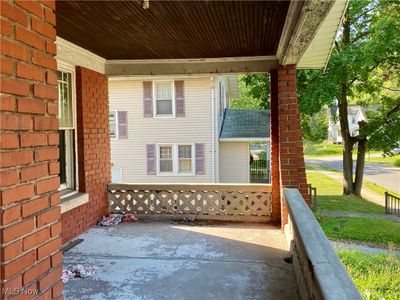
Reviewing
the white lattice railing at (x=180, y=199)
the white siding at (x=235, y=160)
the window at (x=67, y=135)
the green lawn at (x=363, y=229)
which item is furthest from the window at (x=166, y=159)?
the window at (x=67, y=135)

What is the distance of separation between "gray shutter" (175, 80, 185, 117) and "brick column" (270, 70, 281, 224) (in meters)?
8.49

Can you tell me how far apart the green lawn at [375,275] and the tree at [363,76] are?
25.7ft

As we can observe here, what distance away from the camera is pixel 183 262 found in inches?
181

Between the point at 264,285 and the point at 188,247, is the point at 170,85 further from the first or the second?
the point at 264,285

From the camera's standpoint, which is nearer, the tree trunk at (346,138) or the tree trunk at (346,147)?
the tree trunk at (346,138)

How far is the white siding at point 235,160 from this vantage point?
52.6 ft

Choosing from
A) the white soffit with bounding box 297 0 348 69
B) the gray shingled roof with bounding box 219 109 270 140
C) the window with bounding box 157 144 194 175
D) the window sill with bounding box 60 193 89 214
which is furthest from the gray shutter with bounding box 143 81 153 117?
the white soffit with bounding box 297 0 348 69

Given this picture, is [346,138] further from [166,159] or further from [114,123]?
[114,123]

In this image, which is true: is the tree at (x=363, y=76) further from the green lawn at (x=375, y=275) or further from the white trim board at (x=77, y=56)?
the white trim board at (x=77, y=56)

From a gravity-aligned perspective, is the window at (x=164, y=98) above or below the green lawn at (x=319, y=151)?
above

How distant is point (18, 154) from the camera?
1545 millimetres

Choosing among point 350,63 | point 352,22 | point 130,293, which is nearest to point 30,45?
point 130,293

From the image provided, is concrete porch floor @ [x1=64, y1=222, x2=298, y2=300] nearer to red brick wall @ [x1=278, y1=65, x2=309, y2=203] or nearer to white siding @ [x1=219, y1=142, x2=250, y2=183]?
red brick wall @ [x1=278, y1=65, x2=309, y2=203]

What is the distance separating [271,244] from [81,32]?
3.84 metres
